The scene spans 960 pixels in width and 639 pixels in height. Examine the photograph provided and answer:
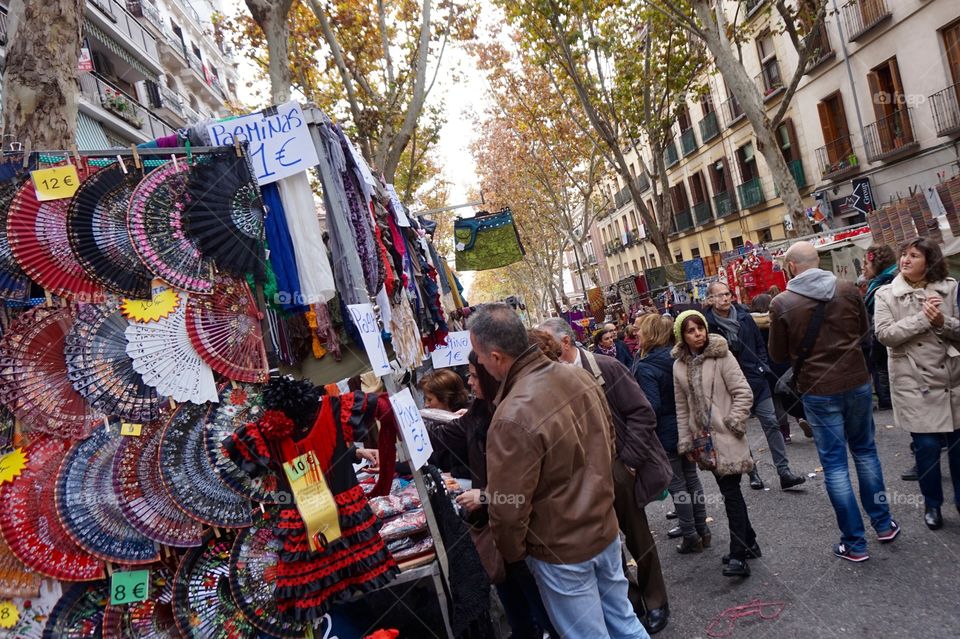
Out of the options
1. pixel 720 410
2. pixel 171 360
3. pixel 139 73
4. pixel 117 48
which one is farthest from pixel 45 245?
pixel 139 73

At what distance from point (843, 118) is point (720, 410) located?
56.9 ft

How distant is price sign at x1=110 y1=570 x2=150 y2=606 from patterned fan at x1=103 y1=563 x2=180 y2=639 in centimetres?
4

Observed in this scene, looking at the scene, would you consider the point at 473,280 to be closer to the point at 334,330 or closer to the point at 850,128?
the point at 850,128

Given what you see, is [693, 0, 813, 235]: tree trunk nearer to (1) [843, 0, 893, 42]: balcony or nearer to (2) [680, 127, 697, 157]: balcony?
(1) [843, 0, 893, 42]: balcony

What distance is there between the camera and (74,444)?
2.94m

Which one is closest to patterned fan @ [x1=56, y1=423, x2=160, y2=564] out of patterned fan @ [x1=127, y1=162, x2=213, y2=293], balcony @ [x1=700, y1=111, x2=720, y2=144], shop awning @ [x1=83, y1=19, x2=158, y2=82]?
patterned fan @ [x1=127, y1=162, x2=213, y2=293]

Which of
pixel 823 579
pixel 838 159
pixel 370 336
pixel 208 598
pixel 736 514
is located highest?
pixel 838 159

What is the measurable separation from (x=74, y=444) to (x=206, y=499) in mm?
626

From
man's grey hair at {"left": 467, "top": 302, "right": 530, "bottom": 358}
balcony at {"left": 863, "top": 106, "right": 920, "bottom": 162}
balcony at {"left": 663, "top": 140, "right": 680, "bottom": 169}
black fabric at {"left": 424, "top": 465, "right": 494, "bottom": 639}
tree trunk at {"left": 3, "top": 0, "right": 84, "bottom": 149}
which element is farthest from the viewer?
balcony at {"left": 663, "top": 140, "right": 680, "bottom": 169}

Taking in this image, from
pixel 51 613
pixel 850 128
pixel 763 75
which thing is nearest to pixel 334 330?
pixel 51 613

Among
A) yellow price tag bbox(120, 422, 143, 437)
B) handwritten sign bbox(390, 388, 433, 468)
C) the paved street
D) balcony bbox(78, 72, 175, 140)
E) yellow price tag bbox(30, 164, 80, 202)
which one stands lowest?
the paved street

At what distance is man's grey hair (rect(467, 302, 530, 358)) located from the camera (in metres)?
2.78

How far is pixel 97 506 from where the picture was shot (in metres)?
2.94

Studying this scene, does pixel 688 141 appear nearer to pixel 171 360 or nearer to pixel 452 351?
pixel 452 351
